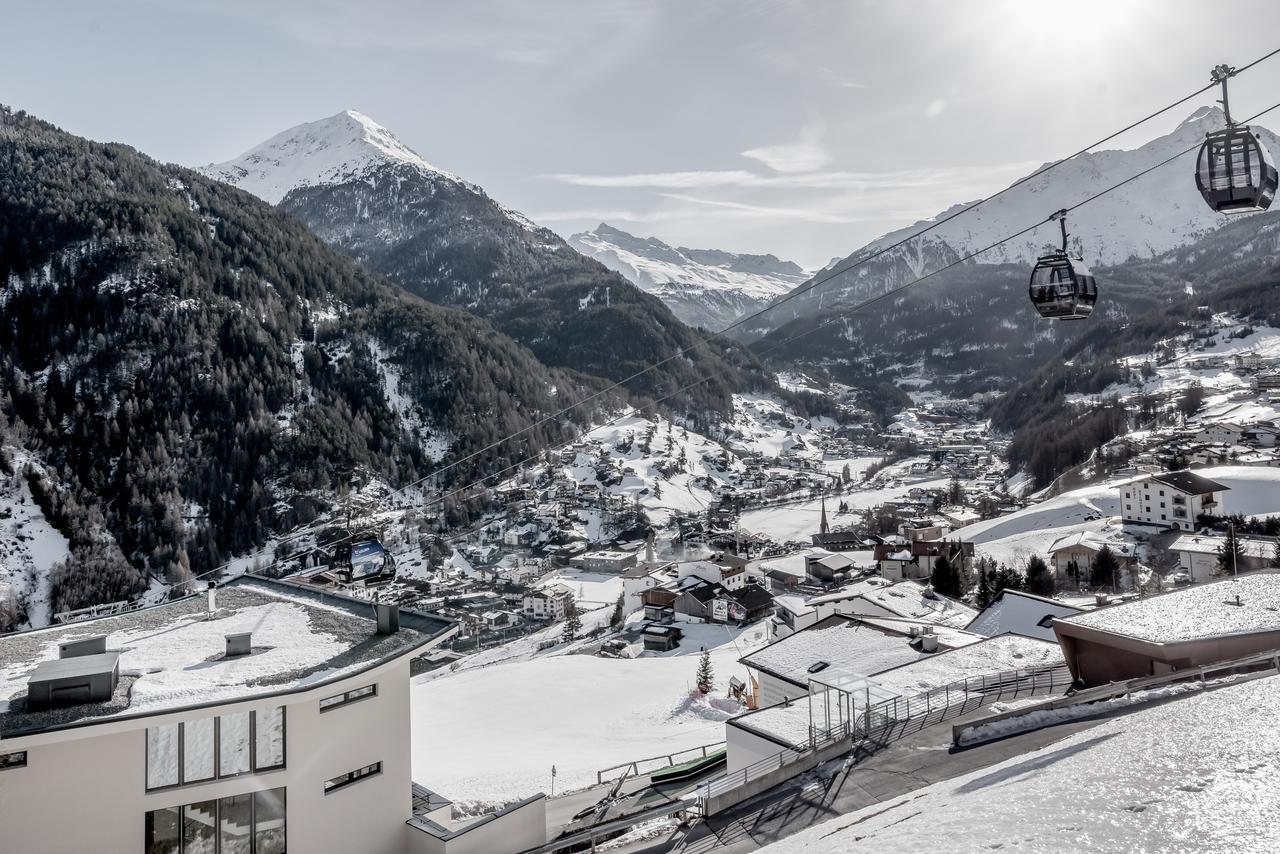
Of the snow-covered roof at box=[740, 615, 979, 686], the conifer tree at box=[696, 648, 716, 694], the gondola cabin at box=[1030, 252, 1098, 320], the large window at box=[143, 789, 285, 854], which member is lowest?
the conifer tree at box=[696, 648, 716, 694]

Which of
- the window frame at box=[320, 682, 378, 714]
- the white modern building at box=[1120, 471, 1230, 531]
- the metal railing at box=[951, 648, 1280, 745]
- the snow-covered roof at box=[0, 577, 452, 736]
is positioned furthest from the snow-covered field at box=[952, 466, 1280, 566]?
the window frame at box=[320, 682, 378, 714]

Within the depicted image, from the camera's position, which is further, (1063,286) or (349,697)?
(1063,286)

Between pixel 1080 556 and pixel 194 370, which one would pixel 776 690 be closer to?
pixel 1080 556

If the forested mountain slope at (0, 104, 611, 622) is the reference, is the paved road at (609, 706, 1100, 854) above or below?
below

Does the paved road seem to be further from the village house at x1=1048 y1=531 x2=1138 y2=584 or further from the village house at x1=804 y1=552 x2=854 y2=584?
the village house at x1=804 y1=552 x2=854 y2=584

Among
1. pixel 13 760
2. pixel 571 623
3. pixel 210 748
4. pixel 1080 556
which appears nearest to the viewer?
pixel 13 760

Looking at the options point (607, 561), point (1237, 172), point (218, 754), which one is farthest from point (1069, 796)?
point (607, 561)
